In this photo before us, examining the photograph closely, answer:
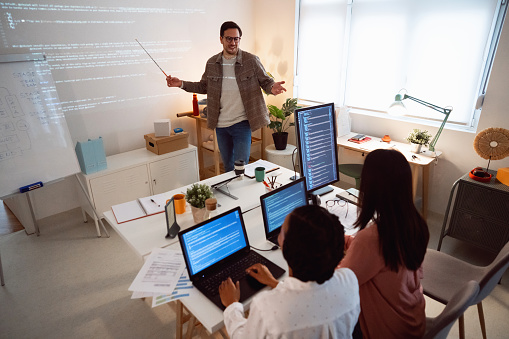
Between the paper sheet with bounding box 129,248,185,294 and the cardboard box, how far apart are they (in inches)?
79.7

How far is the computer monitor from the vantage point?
1.98 metres

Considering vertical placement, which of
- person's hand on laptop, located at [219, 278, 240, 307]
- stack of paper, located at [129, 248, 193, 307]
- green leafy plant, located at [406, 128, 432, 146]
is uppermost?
green leafy plant, located at [406, 128, 432, 146]

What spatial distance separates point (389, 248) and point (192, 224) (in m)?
1.11

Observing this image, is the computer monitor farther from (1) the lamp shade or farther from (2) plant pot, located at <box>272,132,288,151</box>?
(2) plant pot, located at <box>272,132,288,151</box>

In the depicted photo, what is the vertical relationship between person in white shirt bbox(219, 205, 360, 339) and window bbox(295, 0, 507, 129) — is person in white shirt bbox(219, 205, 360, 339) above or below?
below

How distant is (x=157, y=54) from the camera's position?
383 cm

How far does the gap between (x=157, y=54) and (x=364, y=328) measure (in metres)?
3.48

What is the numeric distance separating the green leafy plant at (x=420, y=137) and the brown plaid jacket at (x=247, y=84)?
4.76 ft

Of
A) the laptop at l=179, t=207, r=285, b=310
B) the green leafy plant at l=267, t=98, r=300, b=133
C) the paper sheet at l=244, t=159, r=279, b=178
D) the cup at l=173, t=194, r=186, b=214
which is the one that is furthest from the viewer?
the green leafy plant at l=267, t=98, r=300, b=133

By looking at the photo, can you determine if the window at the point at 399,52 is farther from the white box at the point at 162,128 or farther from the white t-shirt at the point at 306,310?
the white t-shirt at the point at 306,310

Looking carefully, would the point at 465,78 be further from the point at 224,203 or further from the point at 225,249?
the point at 225,249

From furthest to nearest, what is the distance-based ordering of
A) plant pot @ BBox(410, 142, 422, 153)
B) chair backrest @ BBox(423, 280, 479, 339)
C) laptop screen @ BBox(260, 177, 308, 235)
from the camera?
plant pot @ BBox(410, 142, 422, 153)
laptop screen @ BBox(260, 177, 308, 235)
chair backrest @ BBox(423, 280, 479, 339)

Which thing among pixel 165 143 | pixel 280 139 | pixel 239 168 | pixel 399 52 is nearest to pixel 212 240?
pixel 239 168

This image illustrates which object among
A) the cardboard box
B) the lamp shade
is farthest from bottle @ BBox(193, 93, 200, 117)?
the lamp shade
